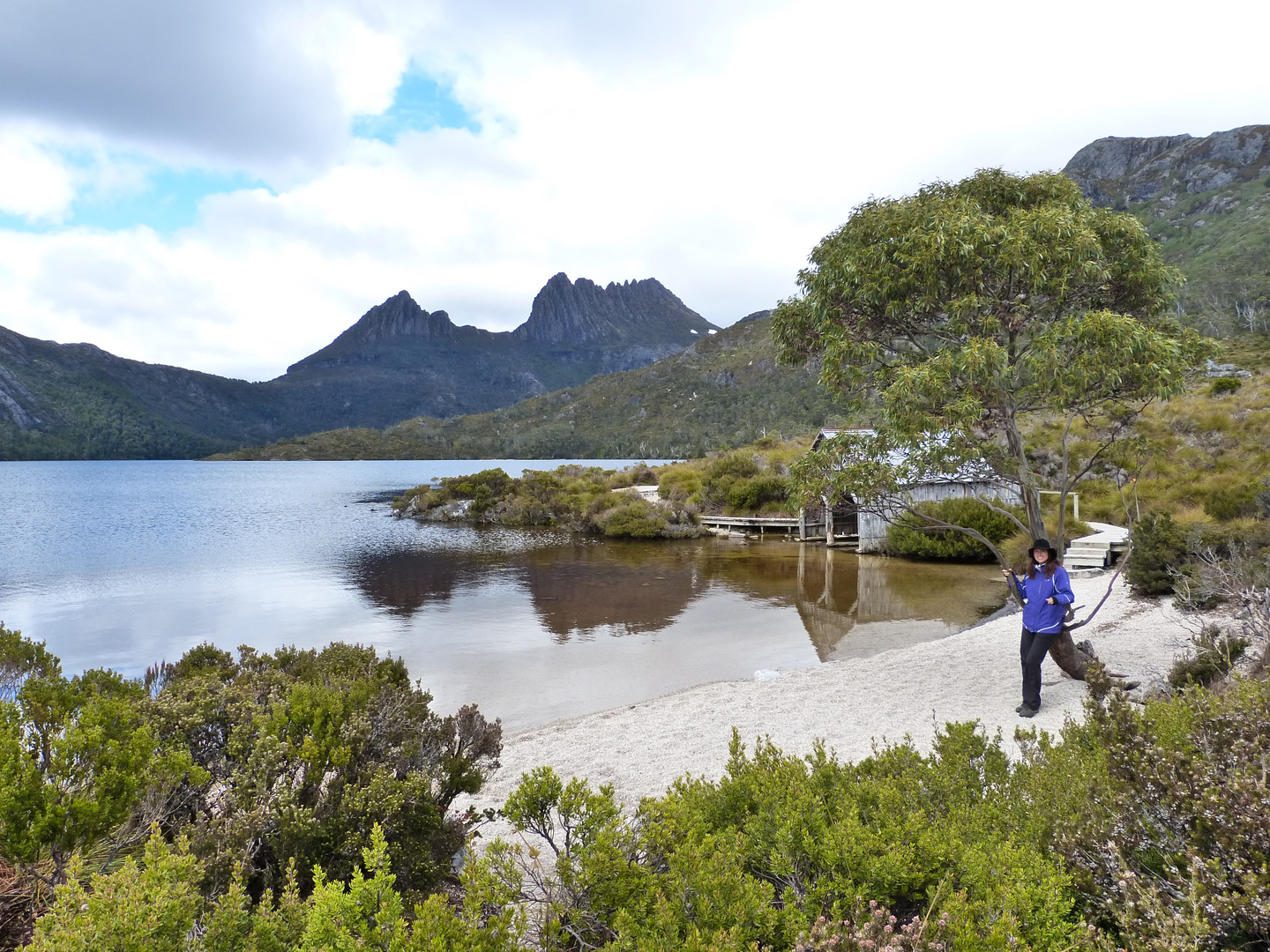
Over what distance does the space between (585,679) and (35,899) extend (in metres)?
9.62

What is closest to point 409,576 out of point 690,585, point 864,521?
point 690,585

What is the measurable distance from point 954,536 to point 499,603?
15.8 m

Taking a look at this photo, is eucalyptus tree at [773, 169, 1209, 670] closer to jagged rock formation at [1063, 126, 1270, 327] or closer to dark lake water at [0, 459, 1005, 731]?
dark lake water at [0, 459, 1005, 731]

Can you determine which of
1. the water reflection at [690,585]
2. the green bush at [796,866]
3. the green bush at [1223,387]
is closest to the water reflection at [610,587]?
the water reflection at [690,585]

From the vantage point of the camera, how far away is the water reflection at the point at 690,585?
15.7 metres

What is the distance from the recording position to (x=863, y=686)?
9.85 metres

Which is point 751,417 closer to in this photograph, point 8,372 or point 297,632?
point 297,632

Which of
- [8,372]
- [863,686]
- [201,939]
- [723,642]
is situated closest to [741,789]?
[201,939]

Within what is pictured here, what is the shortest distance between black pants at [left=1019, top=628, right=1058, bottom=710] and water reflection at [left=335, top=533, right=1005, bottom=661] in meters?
5.33

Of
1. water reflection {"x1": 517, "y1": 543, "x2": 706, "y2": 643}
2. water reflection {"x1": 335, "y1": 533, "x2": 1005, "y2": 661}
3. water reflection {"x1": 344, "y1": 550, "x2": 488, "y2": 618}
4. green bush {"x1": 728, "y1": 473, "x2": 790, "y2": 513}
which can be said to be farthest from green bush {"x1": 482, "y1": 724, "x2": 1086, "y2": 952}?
green bush {"x1": 728, "y1": 473, "x2": 790, "y2": 513}

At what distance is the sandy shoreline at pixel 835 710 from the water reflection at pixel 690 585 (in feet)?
9.04

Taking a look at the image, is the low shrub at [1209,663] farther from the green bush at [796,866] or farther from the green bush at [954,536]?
the green bush at [954,536]

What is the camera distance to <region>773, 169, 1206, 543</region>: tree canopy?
26.6 feet

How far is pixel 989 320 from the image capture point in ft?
27.6
